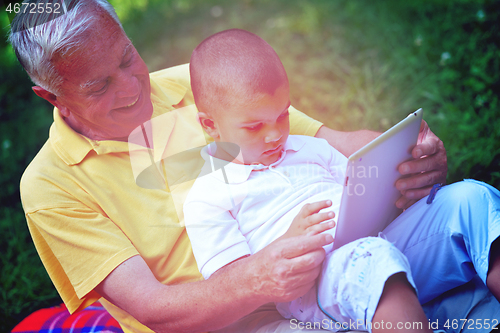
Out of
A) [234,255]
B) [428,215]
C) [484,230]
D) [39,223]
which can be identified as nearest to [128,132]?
[39,223]

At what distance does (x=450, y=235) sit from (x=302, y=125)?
675 mm

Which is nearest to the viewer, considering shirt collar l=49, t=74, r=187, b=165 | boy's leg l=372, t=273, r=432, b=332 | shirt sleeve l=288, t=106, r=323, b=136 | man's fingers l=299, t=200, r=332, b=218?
boy's leg l=372, t=273, r=432, b=332

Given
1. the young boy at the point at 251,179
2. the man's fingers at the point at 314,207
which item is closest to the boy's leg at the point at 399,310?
the young boy at the point at 251,179

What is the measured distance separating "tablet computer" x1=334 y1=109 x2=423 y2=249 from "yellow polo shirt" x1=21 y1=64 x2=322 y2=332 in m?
0.49

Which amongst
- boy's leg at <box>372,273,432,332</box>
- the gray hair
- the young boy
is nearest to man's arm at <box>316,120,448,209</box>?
the young boy

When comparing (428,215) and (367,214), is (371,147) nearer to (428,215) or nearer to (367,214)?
(367,214)

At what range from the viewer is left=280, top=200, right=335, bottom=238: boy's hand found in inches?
35.7

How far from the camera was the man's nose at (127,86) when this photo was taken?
43.7 inches

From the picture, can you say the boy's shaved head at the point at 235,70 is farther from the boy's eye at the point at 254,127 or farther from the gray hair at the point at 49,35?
the gray hair at the point at 49,35

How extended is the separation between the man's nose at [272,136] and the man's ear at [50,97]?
60cm

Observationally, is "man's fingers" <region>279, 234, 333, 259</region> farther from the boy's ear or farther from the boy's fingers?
the boy's ear

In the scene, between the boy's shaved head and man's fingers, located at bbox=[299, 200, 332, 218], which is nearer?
man's fingers, located at bbox=[299, 200, 332, 218]

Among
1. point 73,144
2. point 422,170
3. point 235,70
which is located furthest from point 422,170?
point 73,144

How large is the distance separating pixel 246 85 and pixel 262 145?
0.17m
